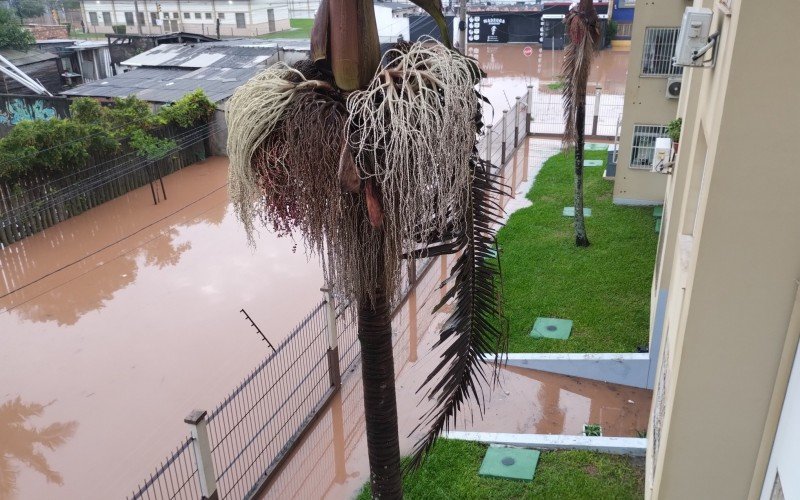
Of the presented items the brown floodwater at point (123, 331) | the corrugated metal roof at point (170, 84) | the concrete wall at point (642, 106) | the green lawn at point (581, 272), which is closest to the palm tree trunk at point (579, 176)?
the green lawn at point (581, 272)

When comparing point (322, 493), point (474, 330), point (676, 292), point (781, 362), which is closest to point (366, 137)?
point (474, 330)

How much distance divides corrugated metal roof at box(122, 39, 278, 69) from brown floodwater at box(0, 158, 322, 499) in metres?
9.55

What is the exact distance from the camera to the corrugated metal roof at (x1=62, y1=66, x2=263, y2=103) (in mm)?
21641

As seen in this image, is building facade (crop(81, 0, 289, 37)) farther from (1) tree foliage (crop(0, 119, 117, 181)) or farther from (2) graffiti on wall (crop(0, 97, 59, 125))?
(1) tree foliage (crop(0, 119, 117, 181))

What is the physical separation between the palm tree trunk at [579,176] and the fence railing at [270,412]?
371 cm

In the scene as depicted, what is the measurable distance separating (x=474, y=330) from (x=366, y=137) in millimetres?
1404

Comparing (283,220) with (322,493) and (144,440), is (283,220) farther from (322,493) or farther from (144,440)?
(144,440)

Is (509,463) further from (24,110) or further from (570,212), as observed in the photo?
(24,110)

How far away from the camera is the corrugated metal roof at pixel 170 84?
21641 mm

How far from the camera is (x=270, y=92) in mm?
3398

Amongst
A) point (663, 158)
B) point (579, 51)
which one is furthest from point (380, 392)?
point (579, 51)

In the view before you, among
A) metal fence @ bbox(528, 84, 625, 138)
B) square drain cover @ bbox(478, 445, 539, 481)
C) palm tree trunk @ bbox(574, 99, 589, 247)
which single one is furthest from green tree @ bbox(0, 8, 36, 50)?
square drain cover @ bbox(478, 445, 539, 481)

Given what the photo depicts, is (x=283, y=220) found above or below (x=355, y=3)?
below

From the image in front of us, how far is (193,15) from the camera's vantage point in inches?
1982
